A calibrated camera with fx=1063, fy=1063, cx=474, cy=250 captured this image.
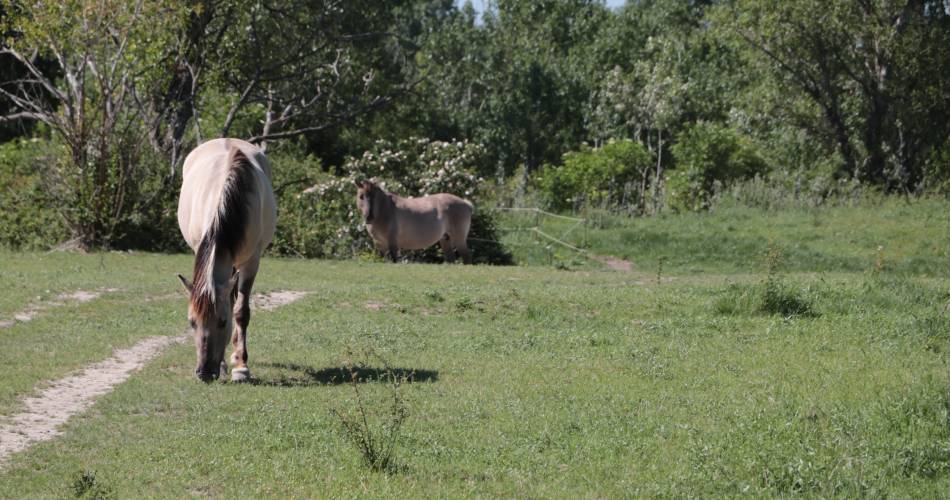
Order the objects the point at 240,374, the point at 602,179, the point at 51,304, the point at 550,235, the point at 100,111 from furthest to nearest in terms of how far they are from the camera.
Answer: the point at 602,179
the point at 550,235
the point at 100,111
the point at 51,304
the point at 240,374

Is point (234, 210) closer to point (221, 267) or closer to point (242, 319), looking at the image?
point (221, 267)

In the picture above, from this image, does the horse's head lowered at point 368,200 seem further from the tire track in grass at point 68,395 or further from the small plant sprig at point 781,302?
the small plant sprig at point 781,302

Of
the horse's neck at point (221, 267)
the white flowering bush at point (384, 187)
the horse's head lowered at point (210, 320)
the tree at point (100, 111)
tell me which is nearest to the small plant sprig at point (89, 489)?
the horse's head lowered at point (210, 320)

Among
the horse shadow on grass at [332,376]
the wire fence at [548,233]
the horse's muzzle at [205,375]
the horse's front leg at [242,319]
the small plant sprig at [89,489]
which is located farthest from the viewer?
the wire fence at [548,233]

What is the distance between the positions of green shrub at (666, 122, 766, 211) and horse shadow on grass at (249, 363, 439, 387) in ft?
70.1

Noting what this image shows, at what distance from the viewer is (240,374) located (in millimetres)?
9578

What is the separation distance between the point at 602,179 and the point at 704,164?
10.2 feet

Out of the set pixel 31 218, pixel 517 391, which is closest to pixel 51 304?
pixel 517 391

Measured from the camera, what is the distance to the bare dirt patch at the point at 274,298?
14430 mm

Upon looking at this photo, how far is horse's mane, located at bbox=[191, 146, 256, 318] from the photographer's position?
875cm

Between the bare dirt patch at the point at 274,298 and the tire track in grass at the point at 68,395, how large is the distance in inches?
93.5

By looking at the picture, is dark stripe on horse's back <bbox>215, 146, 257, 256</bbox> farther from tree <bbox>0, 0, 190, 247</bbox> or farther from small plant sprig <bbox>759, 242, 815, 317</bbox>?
tree <bbox>0, 0, 190, 247</bbox>

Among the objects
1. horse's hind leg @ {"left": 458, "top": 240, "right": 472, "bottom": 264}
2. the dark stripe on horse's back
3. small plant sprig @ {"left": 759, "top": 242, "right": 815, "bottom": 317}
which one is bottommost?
horse's hind leg @ {"left": 458, "top": 240, "right": 472, "bottom": 264}

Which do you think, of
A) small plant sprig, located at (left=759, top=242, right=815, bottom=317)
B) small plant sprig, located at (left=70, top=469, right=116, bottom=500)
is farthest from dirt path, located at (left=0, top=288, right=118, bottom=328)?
small plant sprig, located at (left=759, top=242, right=815, bottom=317)
